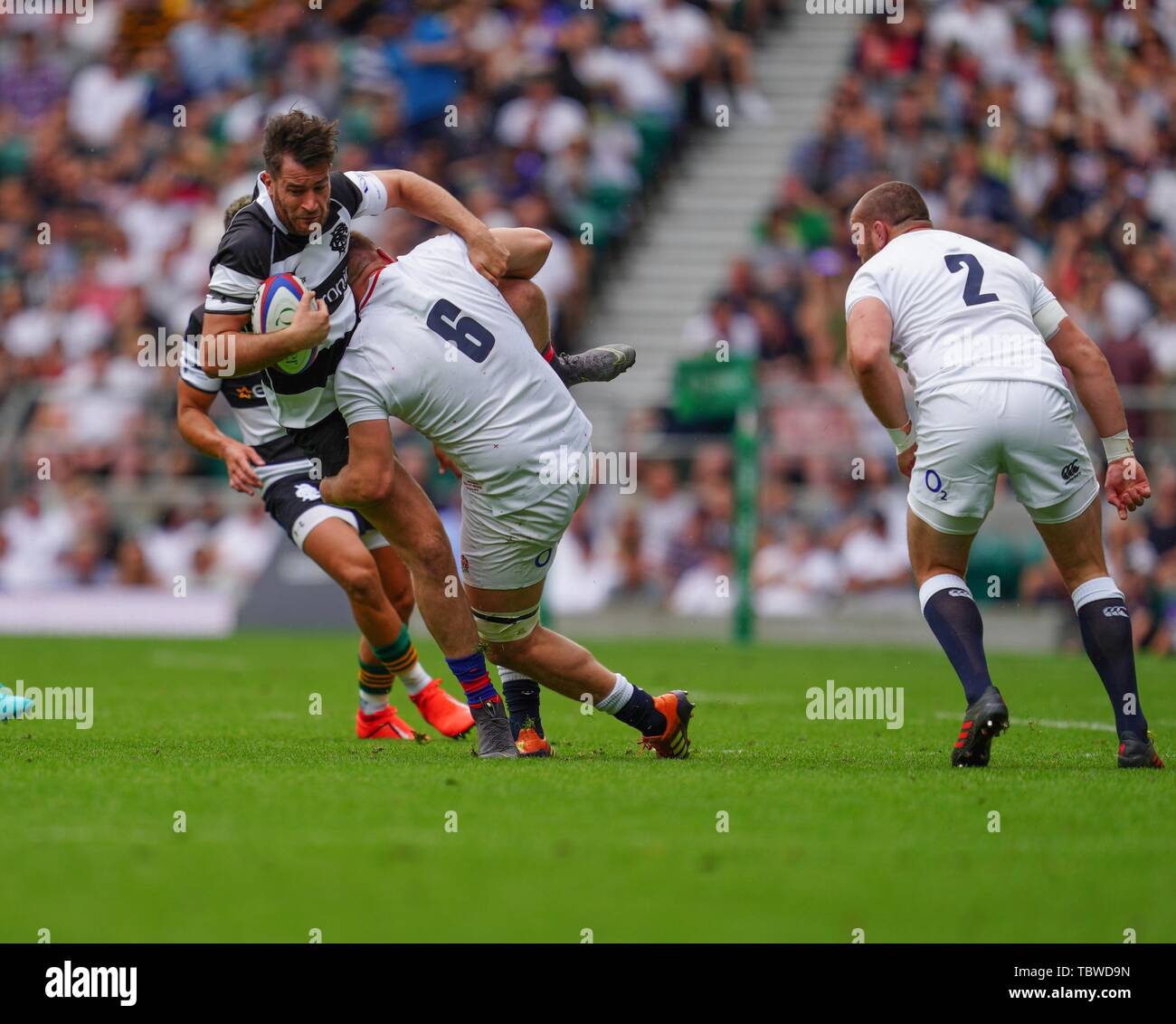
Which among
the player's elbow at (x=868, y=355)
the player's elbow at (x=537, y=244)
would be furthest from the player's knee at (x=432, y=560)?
the player's elbow at (x=868, y=355)

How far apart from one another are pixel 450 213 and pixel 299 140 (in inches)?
30.0

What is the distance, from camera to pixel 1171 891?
4727 mm

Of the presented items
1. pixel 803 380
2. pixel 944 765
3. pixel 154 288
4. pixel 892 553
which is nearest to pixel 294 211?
pixel 944 765

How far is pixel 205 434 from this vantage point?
874cm

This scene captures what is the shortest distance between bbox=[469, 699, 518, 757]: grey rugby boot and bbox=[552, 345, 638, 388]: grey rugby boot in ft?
4.66

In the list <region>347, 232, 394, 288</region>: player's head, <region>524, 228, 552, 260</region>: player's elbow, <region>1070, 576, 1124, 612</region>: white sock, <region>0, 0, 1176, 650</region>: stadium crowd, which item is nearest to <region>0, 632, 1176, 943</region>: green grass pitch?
<region>1070, 576, 1124, 612</region>: white sock

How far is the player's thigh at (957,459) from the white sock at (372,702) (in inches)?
114

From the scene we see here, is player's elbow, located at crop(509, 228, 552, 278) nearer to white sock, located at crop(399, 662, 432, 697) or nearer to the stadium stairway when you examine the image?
white sock, located at crop(399, 662, 432, 697)

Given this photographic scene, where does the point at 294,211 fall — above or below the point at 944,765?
above

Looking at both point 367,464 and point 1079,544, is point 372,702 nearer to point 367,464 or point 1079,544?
point 367,464

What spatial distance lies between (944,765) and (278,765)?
103 inches

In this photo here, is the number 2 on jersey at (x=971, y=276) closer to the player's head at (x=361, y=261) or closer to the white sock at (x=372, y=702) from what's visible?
the player's head at (x=361, y=261)

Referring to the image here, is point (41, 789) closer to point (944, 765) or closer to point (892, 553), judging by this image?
point (944, 765)
